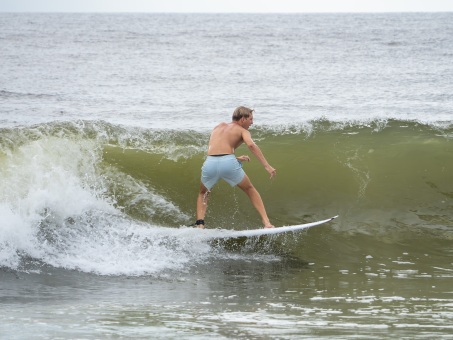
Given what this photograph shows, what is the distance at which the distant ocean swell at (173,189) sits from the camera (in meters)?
8.95

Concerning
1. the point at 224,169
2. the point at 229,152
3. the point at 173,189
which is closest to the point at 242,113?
the point at 229,152

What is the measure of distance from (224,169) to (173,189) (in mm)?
2584

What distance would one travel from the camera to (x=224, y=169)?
8984 mm

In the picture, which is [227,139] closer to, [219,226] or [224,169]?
[224,169]

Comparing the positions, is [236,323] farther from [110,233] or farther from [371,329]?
[110,233]

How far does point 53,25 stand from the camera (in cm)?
5319

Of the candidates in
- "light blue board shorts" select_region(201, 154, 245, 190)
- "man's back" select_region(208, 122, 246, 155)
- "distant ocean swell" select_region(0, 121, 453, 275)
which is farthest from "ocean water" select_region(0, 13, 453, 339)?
"man's back" select_region(208, 122, 246, 155)

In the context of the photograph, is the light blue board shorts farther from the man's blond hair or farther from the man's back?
the man's blond hair

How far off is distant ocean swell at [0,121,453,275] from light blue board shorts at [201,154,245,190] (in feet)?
2.70

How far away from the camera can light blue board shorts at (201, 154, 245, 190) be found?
8.97m

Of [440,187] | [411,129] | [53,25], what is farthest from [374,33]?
[440,187]

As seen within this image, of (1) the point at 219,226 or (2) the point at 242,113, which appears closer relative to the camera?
(2) the point at 242,113

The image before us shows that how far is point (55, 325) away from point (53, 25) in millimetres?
49699

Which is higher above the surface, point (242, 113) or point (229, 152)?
point (242, 113)
